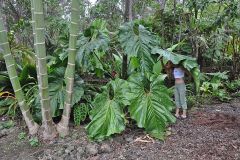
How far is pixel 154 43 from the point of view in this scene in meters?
4.14

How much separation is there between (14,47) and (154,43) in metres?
2.49

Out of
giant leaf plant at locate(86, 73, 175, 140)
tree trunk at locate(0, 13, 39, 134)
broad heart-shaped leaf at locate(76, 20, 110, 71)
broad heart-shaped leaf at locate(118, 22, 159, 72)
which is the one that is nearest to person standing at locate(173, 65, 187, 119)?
giant leaf plant at locate(86, 73, 175, 140)

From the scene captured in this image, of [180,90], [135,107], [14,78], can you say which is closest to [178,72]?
[180,90]

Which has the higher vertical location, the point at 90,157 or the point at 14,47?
the point at 14,47

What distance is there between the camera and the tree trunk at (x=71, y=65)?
338cm

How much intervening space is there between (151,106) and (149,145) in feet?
1.45

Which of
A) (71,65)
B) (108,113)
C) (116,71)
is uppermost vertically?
A: (71,65)

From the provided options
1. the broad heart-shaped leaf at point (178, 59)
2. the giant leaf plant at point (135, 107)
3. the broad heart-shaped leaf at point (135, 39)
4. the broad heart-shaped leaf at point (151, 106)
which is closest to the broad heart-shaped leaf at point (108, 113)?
the giant leaf plant at point (135, 107)

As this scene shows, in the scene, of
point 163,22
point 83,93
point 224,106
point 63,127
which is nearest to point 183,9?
Result: point 163,22

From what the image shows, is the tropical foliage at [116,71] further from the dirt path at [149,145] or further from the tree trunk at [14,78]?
the dirt path at [149,145]

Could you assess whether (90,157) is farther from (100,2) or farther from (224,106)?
(100,2)

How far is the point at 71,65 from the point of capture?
359cm

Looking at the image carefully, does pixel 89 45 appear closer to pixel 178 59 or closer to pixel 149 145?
pixel 178 59

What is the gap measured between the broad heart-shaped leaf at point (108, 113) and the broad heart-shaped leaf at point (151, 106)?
117 millimetres
